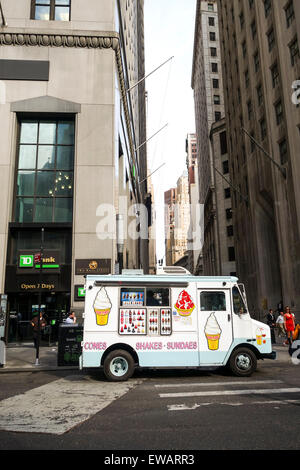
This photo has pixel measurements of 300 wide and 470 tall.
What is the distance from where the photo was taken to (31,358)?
15625 mm

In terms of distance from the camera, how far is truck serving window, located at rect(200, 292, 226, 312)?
10867 millimetres

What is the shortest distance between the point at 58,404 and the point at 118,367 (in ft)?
10.2

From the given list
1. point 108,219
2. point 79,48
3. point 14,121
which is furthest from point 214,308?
point 79,48

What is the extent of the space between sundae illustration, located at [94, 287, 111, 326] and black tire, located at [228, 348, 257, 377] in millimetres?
4105

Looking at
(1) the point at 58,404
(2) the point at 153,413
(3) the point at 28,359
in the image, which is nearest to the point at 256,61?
(3) the point at 28,359

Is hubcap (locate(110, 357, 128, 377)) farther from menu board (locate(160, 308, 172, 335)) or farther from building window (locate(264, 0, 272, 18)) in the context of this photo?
building window (locate(264, 0, 272, 18))

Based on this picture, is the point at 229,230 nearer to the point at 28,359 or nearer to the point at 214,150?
the point at 214,150

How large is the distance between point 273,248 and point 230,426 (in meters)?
31.3

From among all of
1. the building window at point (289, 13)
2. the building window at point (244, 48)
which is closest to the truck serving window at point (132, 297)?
the building window at point (289, 13)

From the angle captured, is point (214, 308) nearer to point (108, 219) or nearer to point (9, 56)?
point (108, 219)

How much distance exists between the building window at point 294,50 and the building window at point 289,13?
2032 mm

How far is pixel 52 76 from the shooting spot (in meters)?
23.4

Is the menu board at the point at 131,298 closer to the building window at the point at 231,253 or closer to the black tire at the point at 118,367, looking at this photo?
the black tire at the point at 118,367

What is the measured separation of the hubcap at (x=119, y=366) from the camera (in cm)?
1018
